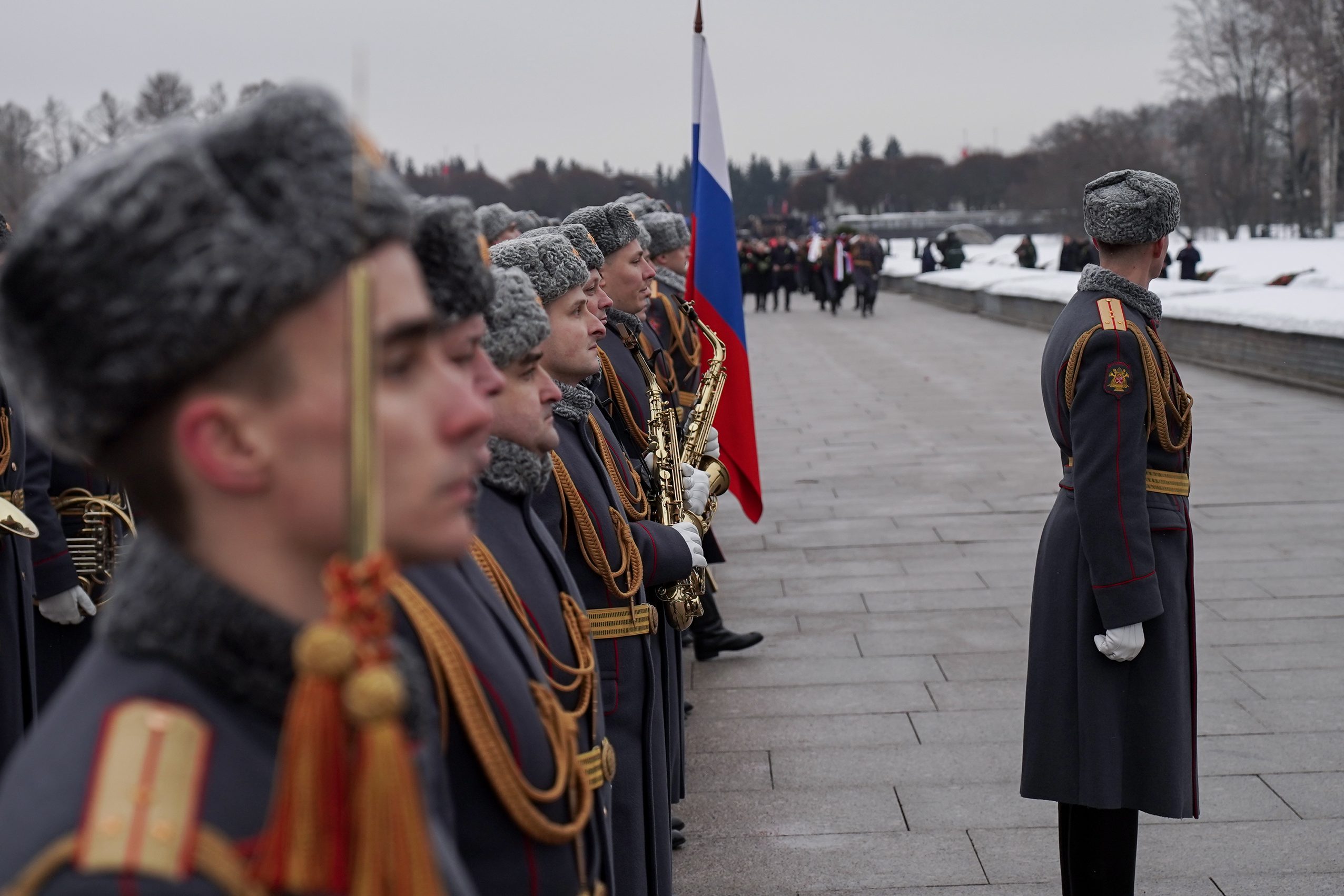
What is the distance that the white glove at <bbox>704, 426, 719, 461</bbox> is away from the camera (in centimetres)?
592

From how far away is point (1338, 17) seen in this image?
154ft

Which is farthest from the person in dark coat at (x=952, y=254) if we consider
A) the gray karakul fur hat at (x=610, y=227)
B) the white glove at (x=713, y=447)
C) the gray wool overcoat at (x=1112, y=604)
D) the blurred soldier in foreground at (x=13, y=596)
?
the blurred soldier in foreground at (x=13, y=596)

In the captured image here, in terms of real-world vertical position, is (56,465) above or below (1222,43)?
below

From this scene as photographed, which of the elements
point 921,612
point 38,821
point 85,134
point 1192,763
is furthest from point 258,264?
point 85,134

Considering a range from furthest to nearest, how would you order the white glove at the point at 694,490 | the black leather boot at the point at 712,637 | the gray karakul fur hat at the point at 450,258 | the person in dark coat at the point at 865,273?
1. the person in dark coat at the point at 865,273
2. the black leather boot at the point at 712,637
3. the white glove at the point at 694,490
4. the gray karakul fur hat at the point at 450,258

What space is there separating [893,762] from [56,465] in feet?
10.4

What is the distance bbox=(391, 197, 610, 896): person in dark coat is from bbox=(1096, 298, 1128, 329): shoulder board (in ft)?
7.65

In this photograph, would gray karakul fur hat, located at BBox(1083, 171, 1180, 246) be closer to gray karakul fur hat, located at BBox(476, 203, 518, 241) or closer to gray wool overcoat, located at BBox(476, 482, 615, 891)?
gray wool overcoat, located at BBox(476, 482, 615, 891)

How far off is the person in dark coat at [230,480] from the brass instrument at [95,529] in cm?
395

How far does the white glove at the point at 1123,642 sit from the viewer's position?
151 inches

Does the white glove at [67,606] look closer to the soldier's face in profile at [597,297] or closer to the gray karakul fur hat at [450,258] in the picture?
the soldier's face in profile at [597,297]

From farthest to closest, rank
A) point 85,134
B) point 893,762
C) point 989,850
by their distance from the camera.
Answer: point 85,134 < point 893,762 < point 989,850

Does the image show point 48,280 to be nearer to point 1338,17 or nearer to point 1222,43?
point 1338,17

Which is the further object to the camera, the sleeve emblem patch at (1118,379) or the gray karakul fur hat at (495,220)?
the gray karakul fur hat at (495,220)
